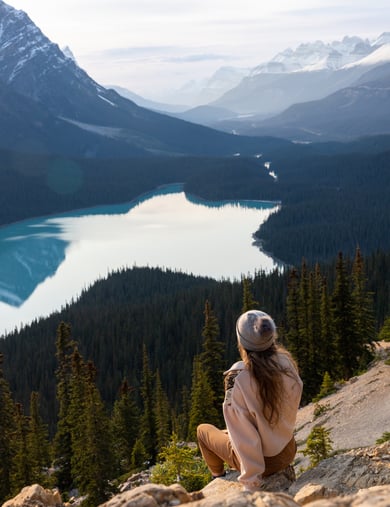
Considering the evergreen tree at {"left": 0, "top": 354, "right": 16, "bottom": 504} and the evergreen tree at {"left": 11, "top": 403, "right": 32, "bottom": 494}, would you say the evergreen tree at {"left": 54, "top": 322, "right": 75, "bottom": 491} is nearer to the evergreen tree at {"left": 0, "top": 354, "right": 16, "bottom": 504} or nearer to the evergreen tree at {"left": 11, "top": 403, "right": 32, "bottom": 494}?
the evergreen tree at {"left": 11, "top": 403, "right": 32, "bottom": 494}

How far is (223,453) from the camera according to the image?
865 cm

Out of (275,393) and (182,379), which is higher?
(275,393)

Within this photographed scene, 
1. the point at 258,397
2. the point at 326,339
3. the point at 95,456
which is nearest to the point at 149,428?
the point at 95,456

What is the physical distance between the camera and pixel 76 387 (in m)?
33.6

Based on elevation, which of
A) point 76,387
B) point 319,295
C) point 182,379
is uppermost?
point 319,295

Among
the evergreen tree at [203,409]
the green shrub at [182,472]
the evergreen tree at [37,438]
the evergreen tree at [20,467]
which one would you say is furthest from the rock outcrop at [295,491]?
the evergreen tree at [37,438]

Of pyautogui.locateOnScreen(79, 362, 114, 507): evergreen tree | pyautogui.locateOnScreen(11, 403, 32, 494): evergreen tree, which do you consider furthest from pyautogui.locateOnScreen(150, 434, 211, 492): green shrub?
pyautogui.locateOnScreen(11, 403, 32, 494): evergreen tree

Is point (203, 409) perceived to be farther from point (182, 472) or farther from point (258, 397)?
point (258, 397)

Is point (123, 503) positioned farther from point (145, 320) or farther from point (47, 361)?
point (145, 320)

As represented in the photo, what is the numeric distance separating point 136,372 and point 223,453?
67357mm

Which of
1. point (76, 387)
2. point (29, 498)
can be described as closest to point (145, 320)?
point (76, 387)

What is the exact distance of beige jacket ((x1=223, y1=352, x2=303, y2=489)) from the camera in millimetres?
7730

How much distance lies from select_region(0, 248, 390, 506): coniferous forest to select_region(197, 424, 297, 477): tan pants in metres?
20.3

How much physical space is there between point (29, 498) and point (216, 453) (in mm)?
3188
